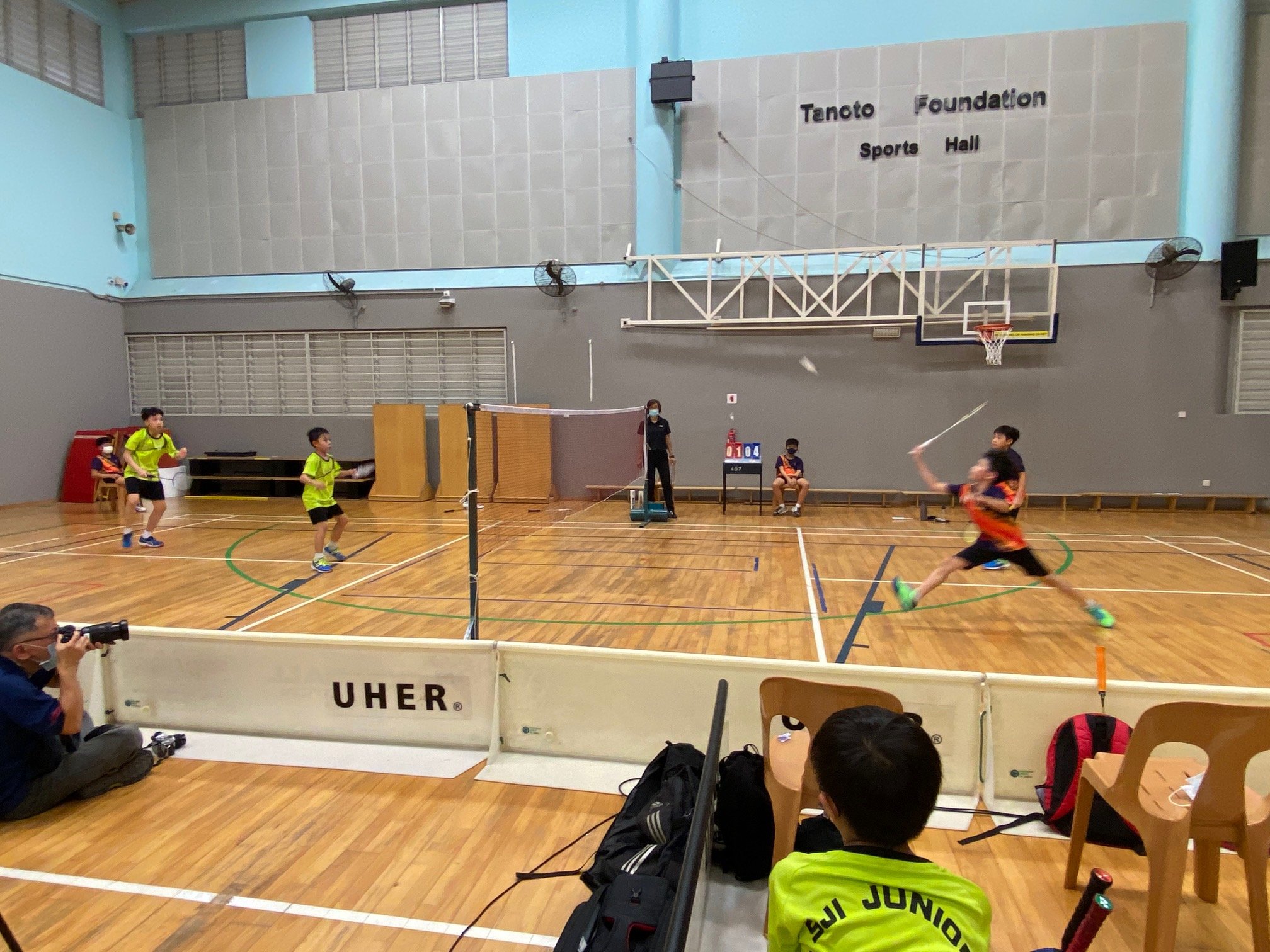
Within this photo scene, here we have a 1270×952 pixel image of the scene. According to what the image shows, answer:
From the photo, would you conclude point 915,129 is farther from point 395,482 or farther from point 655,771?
point 655,771

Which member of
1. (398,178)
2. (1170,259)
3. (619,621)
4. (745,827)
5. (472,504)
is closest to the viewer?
(745,827)

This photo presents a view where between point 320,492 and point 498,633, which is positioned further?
point 320,492

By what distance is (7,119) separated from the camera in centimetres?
1398

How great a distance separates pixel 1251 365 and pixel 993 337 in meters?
4.60

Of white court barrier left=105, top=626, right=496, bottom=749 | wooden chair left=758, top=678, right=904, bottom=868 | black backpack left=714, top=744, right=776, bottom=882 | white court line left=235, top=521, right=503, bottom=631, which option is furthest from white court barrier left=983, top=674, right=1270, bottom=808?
white court line left=235, top=521, right=503, bottom=631

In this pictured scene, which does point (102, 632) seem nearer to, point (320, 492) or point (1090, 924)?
point (1090, 924)

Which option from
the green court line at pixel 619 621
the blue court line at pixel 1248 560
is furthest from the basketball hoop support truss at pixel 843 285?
the green court line at pixel 619 621

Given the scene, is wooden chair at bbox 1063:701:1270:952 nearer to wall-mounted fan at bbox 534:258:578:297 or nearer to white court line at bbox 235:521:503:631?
white court line at bbox 235:521:503:631


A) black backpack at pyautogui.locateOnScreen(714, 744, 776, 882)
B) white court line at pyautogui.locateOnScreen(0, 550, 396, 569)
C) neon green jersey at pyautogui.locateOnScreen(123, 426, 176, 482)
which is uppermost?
neon green jersey at pyautogui.locateOnScreen(123, 426, 176, 482)

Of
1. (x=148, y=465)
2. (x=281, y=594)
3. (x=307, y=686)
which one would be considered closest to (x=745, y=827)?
(x=307, y=686)

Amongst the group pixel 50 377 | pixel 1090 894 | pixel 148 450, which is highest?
pixel 50 377

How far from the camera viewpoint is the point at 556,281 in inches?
572

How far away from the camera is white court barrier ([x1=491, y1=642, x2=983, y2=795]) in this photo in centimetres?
375

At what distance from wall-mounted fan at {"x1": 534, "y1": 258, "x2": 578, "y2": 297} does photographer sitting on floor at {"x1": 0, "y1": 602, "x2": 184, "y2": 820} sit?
1189 cm
